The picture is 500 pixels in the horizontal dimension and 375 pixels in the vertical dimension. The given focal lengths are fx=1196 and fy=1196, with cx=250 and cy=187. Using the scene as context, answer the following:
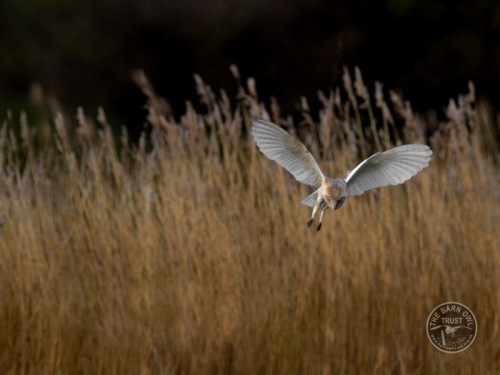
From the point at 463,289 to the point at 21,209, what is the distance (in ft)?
5.83

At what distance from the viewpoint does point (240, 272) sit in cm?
420

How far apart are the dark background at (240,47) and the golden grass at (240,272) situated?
591 centimetres

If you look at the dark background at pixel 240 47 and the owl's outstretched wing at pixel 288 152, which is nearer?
the owl's outstretched wing at pixel 288 152

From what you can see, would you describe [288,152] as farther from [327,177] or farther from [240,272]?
[240,272]

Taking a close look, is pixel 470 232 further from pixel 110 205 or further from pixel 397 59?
pixel 397 59

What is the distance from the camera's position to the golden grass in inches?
157

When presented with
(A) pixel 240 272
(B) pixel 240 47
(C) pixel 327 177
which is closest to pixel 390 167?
(C) pixel 327 177

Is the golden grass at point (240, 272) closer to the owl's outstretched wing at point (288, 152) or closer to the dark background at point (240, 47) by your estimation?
the owl's outstretched wing at point (288, 152)

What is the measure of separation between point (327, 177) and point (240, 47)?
10.3 m

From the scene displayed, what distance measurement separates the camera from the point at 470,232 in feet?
15.0

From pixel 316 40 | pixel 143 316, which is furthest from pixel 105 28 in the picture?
pixel 143 316

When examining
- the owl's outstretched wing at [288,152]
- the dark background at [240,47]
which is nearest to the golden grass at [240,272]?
the owl's outstretched wing at [288,152]

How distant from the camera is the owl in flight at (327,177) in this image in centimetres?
303

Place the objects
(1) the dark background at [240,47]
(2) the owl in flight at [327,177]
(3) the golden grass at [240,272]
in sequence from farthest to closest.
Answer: (1) the dark background at [240,47] → (3) the golden grass at [240,272] → (2) the owl in flight at [327,177]
